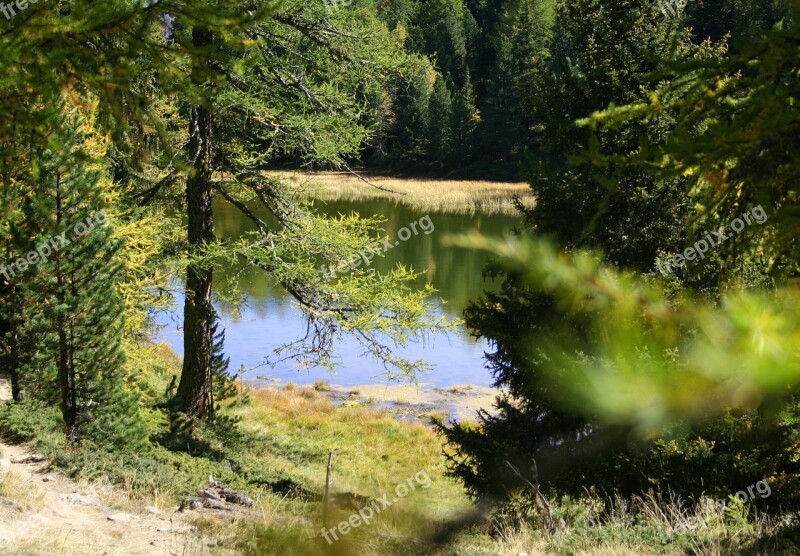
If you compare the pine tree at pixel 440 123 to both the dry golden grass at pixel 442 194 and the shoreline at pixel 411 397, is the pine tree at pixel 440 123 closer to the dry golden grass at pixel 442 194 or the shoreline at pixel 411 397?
the dry golden grass at pixel 442 194

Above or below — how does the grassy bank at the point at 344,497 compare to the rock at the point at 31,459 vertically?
below

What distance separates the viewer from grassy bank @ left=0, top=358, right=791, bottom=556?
5.84 m

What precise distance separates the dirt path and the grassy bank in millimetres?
210

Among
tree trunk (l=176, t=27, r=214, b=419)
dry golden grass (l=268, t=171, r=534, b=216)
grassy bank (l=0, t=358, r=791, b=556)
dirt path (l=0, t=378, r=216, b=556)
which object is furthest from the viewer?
dry golden grass (l=268, t=171, r=534, b=216)

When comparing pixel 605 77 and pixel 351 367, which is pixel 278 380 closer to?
pixel 351 367

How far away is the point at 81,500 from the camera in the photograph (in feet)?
25.5

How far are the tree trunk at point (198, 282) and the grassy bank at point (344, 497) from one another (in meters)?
0.56

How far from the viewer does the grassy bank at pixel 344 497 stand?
5840mm

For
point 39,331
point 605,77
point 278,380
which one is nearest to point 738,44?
point 605,77

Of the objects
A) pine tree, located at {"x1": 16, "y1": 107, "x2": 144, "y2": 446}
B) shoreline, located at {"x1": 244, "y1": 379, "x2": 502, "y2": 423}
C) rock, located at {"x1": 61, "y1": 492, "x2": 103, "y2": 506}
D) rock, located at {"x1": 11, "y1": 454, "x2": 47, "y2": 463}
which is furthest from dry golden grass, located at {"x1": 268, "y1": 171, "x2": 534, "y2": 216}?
rock, located at {"x1": 61, "y1": 492, "x2": 103, "y2": 506}

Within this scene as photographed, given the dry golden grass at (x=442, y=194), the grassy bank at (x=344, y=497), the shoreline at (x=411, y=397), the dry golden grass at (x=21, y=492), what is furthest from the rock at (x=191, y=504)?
the dry golden grass at (x=442, y=194)

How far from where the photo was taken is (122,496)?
8.10 metres

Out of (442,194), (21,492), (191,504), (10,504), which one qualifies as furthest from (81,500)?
(442,194)

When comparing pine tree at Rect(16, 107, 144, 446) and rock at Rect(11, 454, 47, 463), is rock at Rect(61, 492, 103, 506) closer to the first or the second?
rock at Rect(11, 454, 47, 463)
